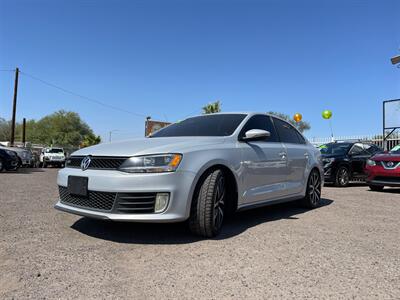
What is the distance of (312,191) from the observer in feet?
20.2

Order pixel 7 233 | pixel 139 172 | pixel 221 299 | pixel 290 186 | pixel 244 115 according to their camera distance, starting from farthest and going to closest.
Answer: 1. pixel 290 186
2. pixel 244 115
3. pixel 7 233
4. pixel 139 172
5. pixel 221 299

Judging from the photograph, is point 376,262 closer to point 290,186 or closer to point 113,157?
point 290,186

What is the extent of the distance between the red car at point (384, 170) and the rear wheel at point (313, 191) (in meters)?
3.65

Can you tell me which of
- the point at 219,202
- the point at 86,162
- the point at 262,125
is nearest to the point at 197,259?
the point at 219,202

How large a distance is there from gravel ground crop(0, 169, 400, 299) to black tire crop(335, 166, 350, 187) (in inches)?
242

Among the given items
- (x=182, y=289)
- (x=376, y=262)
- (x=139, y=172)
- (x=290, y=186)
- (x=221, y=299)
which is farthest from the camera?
(x=290, y=186)

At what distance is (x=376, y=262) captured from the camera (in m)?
3.21

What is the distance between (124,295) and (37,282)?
700 millimetres

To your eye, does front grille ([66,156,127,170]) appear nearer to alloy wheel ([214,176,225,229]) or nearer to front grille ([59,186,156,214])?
front grille ([59,186,156,214])

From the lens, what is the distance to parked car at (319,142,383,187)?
35.7 feet

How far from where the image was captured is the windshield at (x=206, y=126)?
466 centimetres

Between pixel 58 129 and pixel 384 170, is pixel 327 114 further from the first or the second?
pixel 58 129

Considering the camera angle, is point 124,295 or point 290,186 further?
point 290,186

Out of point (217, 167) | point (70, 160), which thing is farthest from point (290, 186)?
point (70, 160)
